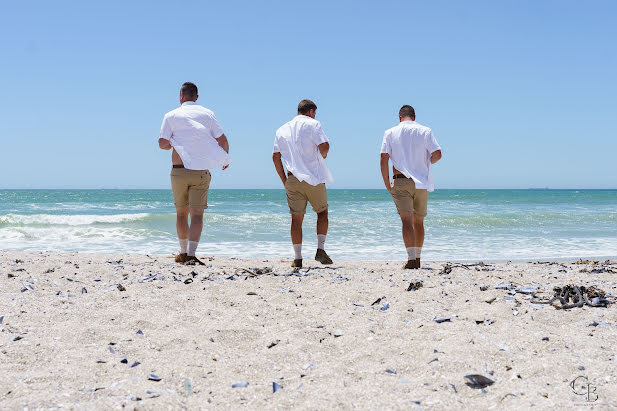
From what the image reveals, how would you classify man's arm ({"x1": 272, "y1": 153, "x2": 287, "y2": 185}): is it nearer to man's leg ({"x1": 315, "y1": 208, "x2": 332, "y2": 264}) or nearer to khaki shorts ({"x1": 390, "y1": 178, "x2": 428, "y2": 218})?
man's leg ({"x1": 315, "y1": 208, "x2": 332, "y2": 264})

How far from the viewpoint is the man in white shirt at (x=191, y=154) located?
514 centimetres

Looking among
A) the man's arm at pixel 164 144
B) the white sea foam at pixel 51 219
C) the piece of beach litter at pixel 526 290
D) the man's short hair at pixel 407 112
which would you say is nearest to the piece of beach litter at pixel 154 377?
the piece of beach litter at pixel 526 290

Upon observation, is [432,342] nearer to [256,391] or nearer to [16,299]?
[256,391]

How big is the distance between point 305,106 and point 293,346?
3195mm

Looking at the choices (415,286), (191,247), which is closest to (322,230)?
(191,247)

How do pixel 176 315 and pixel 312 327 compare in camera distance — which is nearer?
pixel 312 327

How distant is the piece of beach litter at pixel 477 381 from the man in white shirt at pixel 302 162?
304 cm

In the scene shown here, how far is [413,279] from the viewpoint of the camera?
4301mm

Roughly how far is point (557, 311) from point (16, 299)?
11.3 feet

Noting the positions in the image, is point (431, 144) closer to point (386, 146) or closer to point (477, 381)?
point (386, 146)

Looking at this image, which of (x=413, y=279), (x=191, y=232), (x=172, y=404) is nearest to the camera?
(x=172, y=404)

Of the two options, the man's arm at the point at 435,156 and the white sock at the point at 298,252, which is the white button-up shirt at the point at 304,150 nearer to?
the white sock at the point at 298,252

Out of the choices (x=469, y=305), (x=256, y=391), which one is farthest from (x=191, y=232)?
(x=256, y=391)
